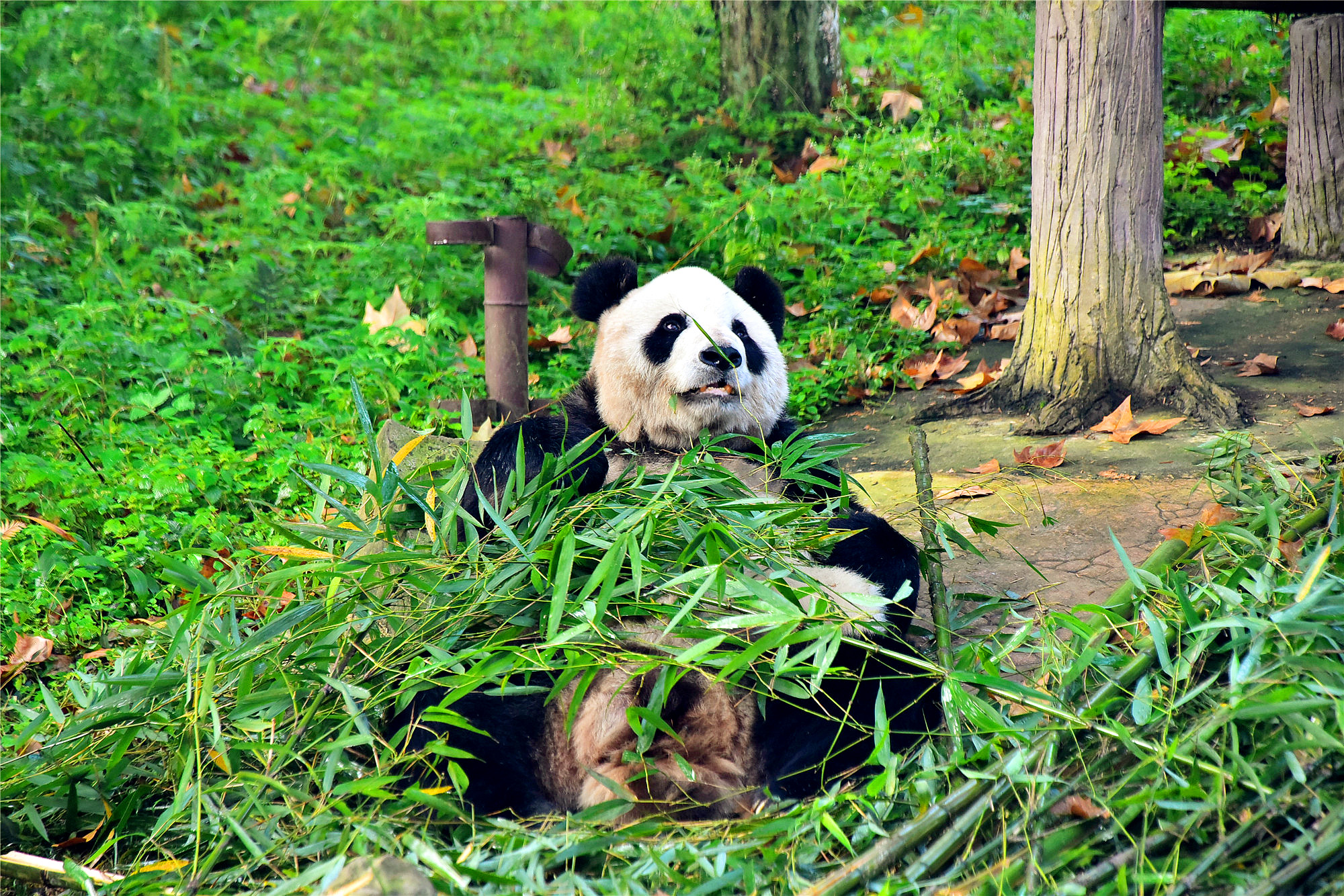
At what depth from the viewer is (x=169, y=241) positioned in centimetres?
558

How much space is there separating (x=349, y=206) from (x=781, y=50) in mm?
3139

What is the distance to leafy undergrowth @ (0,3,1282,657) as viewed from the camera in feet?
12.6

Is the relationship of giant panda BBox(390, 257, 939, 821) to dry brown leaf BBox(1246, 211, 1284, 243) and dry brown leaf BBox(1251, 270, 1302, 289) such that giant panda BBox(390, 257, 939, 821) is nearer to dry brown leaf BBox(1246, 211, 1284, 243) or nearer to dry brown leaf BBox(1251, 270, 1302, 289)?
dry brown leaf BBox(1251, 270, 1302, 289)

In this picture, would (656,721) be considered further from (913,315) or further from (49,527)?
(913,315)

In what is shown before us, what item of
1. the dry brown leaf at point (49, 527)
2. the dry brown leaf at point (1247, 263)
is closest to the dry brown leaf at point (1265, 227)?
the dry brown leaf at point (1247, 263)

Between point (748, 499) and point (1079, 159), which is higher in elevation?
point (1079, 159)

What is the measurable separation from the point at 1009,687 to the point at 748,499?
2.36 ft

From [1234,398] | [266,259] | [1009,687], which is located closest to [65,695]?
[1009,687]

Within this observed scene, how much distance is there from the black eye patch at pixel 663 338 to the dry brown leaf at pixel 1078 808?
145 cm

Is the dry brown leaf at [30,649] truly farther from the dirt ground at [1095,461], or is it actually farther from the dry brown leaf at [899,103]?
the dry brown leaf at [899,103]

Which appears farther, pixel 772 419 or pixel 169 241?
pixel 169 241

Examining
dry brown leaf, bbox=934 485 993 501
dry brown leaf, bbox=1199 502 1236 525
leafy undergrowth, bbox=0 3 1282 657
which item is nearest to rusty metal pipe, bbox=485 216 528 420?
leafy undergrowth, bbox=0 3 1282 657

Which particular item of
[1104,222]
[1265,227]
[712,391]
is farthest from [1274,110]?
[712,391]

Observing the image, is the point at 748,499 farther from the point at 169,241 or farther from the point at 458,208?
the point at 169,241
